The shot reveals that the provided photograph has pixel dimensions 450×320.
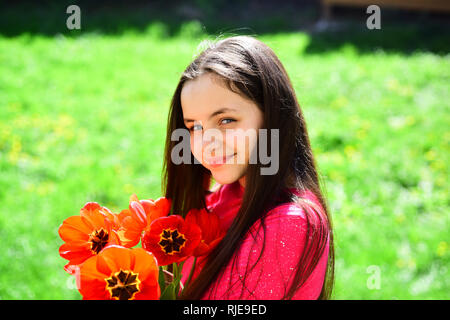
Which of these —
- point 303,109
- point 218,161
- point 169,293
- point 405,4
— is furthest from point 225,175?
point 405,4

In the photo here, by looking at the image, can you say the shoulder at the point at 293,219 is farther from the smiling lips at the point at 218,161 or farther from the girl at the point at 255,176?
the smiling lips at the point at 218,161

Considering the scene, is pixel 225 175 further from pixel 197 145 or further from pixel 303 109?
pixel 303 109

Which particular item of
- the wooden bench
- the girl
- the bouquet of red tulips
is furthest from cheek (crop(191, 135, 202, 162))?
the wooden bench

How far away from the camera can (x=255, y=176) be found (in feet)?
3.63

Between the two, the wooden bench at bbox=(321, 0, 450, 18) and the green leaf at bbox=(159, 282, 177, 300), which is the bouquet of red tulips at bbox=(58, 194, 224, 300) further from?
the wooden bench at bbox=(321, 0, 450, 18)

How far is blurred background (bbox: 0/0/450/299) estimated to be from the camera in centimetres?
265

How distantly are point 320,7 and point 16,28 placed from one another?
13.1 ft

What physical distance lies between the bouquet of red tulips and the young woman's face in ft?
0.50

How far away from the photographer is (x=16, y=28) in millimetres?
6160

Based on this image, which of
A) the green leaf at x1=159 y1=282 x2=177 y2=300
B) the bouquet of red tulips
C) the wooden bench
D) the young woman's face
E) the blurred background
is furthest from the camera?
the wooden bench

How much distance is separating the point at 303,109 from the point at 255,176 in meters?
3.05

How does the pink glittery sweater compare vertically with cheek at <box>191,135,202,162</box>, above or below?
below

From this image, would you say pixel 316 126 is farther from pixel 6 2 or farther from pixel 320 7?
pixel 6 2
